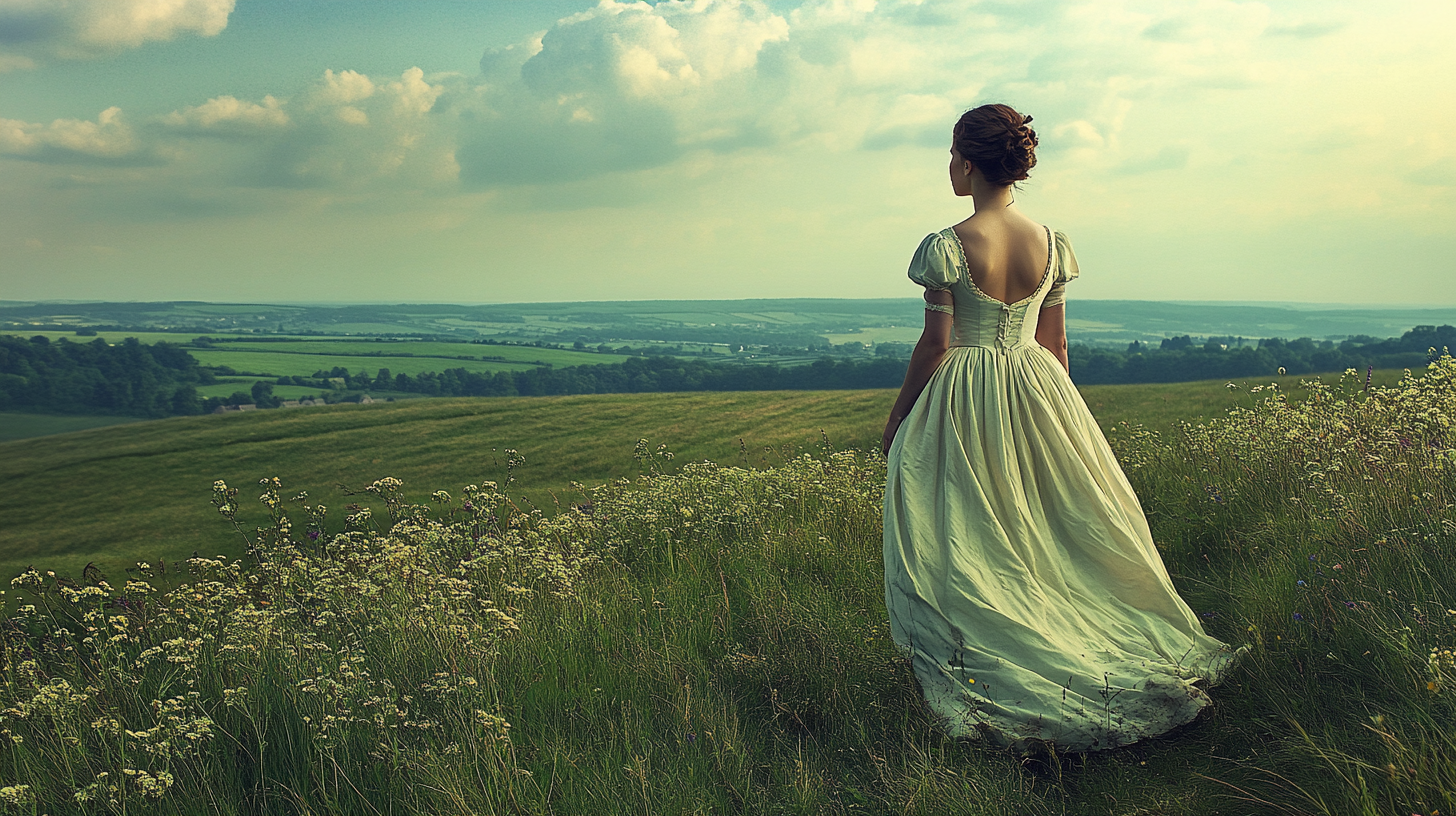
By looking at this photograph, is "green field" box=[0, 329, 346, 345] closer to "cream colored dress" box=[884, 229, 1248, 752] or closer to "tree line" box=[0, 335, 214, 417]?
"tree line" box=[0, 335, 214, 417]

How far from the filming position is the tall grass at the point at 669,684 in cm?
343

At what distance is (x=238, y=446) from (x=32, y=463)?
26.5ft

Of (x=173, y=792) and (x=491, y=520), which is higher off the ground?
(x=491, y=520)

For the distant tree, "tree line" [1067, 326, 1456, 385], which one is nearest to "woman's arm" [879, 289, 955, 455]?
"tree line" [1067, 326, 1456, 385]

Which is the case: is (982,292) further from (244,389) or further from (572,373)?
(244,389)

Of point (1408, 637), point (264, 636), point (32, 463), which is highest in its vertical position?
point (1408, 637)

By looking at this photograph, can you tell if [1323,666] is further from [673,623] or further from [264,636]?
[264,636]

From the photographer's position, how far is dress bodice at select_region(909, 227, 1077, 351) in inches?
183

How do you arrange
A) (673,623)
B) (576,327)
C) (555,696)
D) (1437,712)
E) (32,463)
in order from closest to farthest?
(1437,712), (555,696), (673,623), (32,463), (576,327)

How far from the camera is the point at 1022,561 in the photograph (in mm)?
4469

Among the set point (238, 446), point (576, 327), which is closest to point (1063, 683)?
point (238, 446)

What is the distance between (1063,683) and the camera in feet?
13.1

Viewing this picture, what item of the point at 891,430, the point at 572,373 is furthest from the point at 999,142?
the point at 572,373

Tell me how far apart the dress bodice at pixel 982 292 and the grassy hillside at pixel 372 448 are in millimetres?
14233
